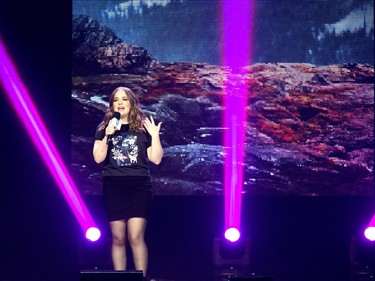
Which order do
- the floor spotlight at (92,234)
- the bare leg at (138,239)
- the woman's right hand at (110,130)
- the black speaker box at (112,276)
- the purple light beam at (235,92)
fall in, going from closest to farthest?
1. the black speaker box at (112,276)
2. the woman's right hand at (110,130)
3. the bare leg at (138,239)
4. the floor spotlight at (92,234)
5. the purple light beam at (235,92)

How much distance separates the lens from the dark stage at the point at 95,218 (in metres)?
6.28

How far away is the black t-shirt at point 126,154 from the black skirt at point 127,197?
49mm

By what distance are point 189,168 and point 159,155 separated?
1.38 meters

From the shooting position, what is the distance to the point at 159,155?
5.11 metres

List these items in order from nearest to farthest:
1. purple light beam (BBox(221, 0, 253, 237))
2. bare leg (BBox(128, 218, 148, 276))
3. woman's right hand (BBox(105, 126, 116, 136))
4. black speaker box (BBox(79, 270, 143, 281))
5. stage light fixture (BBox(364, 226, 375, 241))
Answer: black speaker box (BBox(79, 270, 143, 281)) → woman's right hand (BBox(105, 126, 116, 136)) → bare leg (BBox(128, 218, 148, 276)) → stage light fixture (BBox(364, 226, 375, 241)) → purple light beam (BBox(221, 0, 253, 237))

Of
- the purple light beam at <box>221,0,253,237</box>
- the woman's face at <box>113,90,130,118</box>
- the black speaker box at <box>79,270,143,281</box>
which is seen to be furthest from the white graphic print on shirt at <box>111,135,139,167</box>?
the purple light beam at <box>221,0,253,237</box>

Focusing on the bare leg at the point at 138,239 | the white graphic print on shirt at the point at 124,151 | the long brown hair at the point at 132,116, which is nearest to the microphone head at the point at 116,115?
the long brown hair at the point at 132,116

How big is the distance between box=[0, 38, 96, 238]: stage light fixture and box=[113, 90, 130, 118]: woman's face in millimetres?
1398

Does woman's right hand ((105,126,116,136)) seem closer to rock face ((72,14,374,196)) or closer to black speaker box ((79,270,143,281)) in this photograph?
black speaker box ((79,270,143,281))

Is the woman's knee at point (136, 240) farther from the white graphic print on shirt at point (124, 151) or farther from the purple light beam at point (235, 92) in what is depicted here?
the purple light beam at point (235, 92)

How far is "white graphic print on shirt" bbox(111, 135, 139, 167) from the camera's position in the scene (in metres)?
5.10

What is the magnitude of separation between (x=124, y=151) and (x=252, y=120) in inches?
68.5

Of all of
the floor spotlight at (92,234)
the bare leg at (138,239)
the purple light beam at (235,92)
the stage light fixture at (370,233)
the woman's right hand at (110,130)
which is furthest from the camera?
the purple light beam at (235,92)

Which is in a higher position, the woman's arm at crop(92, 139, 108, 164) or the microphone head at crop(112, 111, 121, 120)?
the microphone head at crop(112, 111, 121, 120)
